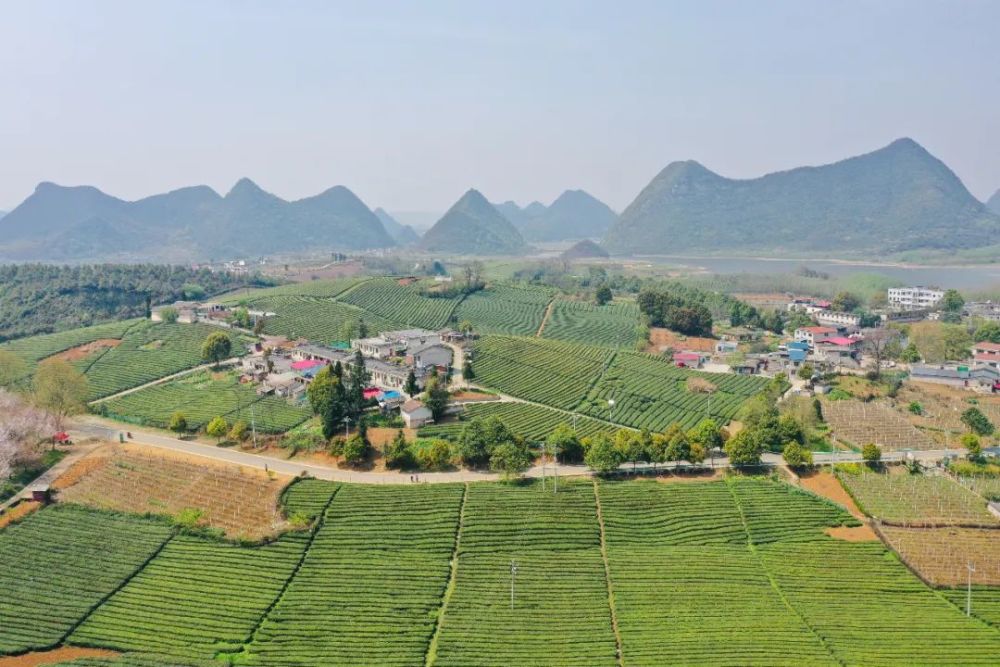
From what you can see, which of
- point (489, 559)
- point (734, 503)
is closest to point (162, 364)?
point (489, 559)

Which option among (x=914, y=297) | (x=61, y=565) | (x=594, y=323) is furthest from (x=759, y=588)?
(x=914, y=297)

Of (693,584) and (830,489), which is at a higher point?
(830,489)

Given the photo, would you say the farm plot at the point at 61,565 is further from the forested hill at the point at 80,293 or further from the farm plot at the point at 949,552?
the forested hill at the point at 80,293

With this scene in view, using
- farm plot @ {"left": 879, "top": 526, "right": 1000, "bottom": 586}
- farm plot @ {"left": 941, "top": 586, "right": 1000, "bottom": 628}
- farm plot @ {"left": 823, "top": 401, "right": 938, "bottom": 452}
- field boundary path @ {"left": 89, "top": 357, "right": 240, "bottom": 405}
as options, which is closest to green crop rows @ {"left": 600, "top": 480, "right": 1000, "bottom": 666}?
farm plot @ {"left": 941, "top": 586, "right": 1000, "bottom": 628}

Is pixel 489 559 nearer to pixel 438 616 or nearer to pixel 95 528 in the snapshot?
pixel 438 616

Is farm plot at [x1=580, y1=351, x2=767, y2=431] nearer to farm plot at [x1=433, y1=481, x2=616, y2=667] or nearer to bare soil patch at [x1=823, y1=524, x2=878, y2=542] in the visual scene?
farm plot at [x1=433, y1=481, x2=616, y2=667]

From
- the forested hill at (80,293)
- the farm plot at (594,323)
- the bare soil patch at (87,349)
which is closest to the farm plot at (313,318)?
the bare soil patch at (87,349)

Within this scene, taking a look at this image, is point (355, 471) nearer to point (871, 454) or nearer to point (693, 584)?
point (693, 584)
